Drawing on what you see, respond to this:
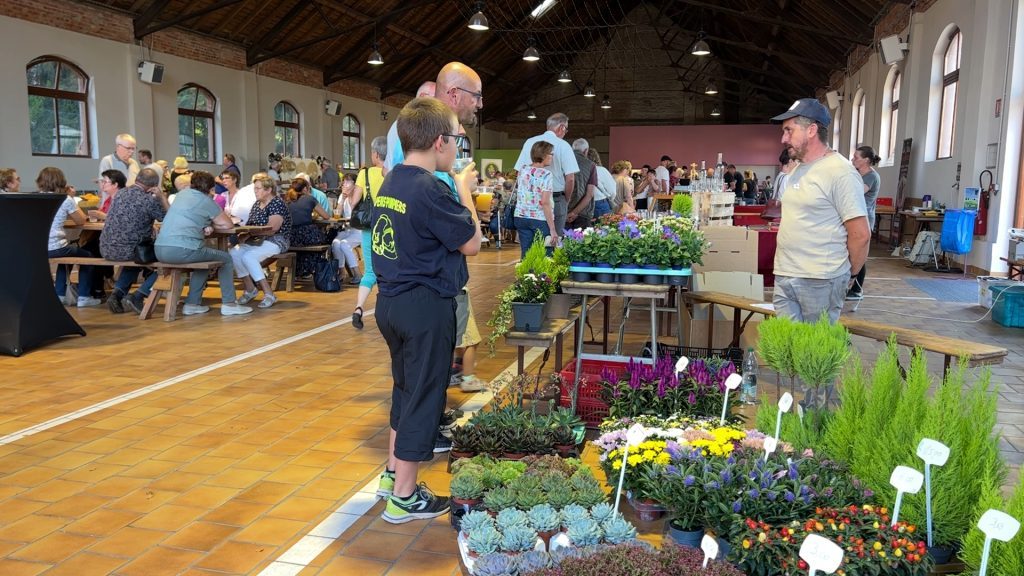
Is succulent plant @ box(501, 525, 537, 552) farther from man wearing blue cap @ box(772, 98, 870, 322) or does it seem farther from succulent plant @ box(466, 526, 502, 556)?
man wearing blue cap @ box(772, 98, 870, 322)

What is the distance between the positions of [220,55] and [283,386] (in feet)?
43.8

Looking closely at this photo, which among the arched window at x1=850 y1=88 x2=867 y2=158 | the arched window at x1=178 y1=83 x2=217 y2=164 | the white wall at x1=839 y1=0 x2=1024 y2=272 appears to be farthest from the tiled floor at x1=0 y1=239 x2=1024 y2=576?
the arched window at x1=850 y1=88 x2=867 y2=158

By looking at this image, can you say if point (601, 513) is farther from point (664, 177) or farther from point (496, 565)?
point (664, 177)

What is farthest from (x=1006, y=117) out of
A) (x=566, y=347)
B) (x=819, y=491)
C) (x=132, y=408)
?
(x=132, y=408)

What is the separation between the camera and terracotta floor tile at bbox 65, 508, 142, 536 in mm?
2668

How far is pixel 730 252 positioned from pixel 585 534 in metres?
4.23

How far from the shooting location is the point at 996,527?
1.53 m

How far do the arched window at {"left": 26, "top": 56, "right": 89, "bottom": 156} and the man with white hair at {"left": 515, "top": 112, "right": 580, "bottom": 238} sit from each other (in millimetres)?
9227

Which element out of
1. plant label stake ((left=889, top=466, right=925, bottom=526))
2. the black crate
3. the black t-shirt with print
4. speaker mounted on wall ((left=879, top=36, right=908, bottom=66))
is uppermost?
speaker mounted on wall ((left=879, top=36, right=908, bottom=66))

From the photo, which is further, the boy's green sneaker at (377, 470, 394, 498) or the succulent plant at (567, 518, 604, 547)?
the boy's green sneaker at (377, 470, 394, 498)

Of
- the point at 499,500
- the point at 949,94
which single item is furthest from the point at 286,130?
the point at 499,500

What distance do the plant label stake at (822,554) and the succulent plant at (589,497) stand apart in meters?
0.85

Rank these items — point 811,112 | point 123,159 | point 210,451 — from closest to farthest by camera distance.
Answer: point 811,112
point 210,451
point 123,159

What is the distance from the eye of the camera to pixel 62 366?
4988 millimetres
